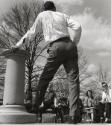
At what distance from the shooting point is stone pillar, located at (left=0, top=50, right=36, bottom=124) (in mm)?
4750

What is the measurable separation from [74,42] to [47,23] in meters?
0.55

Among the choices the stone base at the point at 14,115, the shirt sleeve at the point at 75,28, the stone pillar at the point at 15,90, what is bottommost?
the stone base at the point at 14,115

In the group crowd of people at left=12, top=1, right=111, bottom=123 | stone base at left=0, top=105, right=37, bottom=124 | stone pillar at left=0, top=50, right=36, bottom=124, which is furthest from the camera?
stone pillar at left=0, top=50, right=36, bottom=124

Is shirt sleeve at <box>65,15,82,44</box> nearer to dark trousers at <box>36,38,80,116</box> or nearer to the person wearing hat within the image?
dark trousers at <box>36,38,80,116</box>

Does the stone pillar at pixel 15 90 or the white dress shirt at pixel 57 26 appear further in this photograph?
the stone pillar at pixel 15 90

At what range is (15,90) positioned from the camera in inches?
214

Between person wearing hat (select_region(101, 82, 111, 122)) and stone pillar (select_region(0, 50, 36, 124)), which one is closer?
stone pillar (select_region(0, 50, 36, 124))

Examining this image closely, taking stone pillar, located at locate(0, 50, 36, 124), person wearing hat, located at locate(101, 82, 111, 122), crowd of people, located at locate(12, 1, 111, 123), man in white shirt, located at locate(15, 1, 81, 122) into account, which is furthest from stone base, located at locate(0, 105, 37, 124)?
person wearing hat, located at locate(101, 82, 111, 122)

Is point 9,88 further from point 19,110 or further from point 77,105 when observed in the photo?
point 77,105

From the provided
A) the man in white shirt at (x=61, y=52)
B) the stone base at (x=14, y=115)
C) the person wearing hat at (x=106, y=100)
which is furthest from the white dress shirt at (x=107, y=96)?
the man in white shirt at (x=61, y=52)

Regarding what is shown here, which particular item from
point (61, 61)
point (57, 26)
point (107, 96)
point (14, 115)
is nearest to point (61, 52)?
point (61, 61)

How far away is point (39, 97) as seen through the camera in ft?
12.5

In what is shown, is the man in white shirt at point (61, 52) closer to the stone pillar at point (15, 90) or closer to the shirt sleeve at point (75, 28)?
the shirt sleeve at point (75, 28)

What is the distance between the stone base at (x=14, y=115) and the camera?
4574 millimetres
